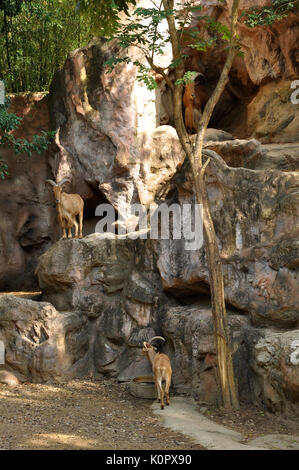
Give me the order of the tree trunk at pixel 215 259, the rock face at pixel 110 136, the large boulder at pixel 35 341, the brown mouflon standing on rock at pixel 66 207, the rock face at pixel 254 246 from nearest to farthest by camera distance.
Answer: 1. the tree trunk at pixel 215 259
2. the rock face at pixel 254 246
3. the large boulder at pixel 35 341
4. the brown mouflon standing on rock at pixel 66 207
5. the rock face at pixel 110 136

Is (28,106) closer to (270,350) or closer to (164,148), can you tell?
(164,148)

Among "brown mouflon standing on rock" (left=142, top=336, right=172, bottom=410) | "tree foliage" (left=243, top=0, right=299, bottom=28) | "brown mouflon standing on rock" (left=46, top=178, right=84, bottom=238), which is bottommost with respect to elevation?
"brown mouflon standing on rock" (left=142, top=336, right=172, bottom=410)

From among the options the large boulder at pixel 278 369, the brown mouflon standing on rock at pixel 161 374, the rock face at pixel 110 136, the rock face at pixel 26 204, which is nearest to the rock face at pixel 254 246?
the large boulder at pixel 278 369

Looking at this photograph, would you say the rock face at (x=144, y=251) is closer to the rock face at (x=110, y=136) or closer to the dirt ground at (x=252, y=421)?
the rock face at (x=110, y=136)

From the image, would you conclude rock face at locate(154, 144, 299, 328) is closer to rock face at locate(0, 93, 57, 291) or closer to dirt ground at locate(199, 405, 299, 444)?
dirt ground at locate(199, 405, 299, 444)

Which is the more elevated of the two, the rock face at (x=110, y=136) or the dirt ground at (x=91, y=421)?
the rock face at (x=110, y=136)

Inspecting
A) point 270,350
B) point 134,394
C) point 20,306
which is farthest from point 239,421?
point 20,306

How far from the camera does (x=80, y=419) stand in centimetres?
859

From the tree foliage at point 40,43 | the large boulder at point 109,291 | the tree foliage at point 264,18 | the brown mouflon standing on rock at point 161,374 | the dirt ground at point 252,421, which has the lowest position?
the dirt ground at point 252,421

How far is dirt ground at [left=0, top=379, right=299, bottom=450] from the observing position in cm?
746

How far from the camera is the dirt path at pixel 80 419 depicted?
744 centimetres

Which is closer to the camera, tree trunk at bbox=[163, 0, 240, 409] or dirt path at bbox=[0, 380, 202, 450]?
dirt path at bbox=[0, 380, 202, 450]

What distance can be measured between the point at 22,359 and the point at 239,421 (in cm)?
441

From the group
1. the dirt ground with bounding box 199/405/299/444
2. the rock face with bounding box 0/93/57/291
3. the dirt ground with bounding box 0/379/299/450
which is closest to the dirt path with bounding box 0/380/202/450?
the dirt ground with bounding box 0/379/299/450
